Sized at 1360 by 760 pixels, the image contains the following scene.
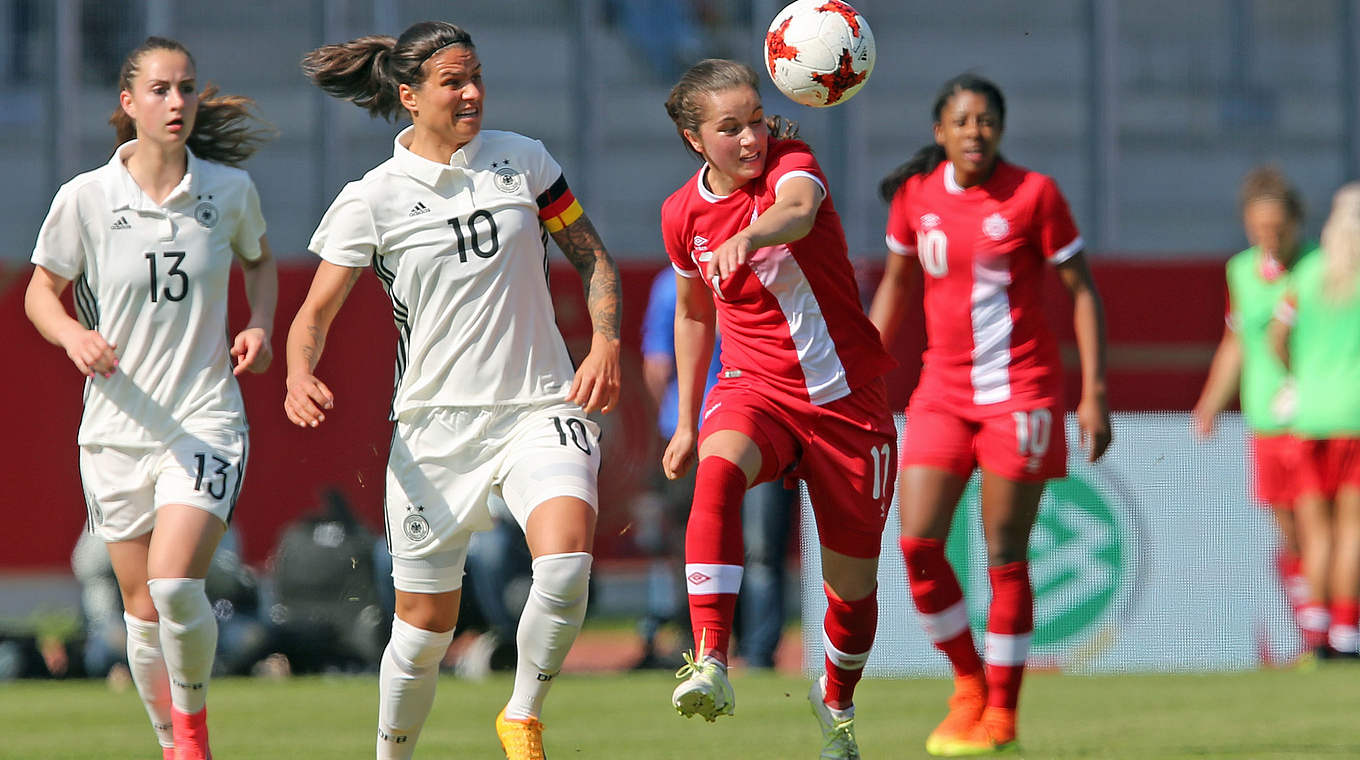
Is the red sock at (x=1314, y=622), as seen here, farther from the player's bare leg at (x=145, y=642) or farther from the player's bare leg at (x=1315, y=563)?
the player's bare leg at (x=145, y=642)

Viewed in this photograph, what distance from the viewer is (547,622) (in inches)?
226

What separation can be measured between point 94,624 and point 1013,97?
10052mm

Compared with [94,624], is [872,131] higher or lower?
higher

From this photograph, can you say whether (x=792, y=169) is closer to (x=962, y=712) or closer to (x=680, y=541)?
(x=962, y=712)

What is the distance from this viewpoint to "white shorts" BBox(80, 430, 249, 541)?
253 inches

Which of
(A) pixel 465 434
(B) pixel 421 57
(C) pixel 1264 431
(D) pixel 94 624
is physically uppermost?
(B) pixel 421 57

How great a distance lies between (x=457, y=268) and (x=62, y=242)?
1614 millimetres

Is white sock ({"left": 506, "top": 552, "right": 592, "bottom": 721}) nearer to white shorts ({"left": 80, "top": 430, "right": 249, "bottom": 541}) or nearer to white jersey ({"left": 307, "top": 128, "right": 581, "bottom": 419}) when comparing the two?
white jersey ({"left": 307, "top": 128, "right": 581, "bottom": 419})

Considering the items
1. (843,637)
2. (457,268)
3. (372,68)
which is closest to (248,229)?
(372,68)

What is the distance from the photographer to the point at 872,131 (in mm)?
17078

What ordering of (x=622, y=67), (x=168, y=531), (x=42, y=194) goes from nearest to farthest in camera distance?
(x=168, y=531), (x=42, y=194), (x=622, y=67)

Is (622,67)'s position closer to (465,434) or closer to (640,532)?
(640,532)

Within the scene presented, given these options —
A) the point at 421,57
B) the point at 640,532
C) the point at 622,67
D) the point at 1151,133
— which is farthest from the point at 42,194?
the point at 421,57

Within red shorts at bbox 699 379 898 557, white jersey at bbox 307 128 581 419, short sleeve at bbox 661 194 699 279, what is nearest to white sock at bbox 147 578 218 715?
white jersey at bbox 307 128 581 419
